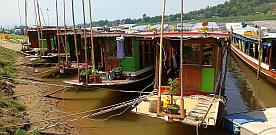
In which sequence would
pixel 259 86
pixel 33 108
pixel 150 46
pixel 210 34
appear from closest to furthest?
pixel 210 34 → pixel 33 108 → pixel 150 46 → pixel 259 86

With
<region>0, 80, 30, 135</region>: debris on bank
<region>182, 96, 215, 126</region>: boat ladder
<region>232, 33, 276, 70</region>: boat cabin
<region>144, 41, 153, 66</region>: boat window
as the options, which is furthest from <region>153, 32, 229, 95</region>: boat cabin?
<region>232, 33, 276, 70</region>: boat cabin

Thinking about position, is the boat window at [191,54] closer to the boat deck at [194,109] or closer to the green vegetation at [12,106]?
the boat deck at [194,109]

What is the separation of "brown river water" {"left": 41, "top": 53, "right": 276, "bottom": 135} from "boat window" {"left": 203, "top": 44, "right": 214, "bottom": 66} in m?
2.48

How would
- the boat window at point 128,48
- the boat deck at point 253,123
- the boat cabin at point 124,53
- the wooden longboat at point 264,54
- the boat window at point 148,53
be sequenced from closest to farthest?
the boat deck at point 253,123
the boat cabin at point 124,53
the boat window at point 128,48
the boat window at point 148,53
the wooden longboat at point 264,54

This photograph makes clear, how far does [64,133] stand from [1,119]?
216 cm

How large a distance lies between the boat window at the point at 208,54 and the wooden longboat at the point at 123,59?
3278mm

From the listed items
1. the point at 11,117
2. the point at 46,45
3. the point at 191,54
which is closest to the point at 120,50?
the point at 191,54

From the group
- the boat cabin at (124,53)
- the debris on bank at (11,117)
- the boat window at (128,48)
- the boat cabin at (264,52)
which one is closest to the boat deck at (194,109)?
the boat cabin at (124,53)

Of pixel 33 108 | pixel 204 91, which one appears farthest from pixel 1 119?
pixel 204 91

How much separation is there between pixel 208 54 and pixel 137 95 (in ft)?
17.3

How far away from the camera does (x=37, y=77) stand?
66.4ft

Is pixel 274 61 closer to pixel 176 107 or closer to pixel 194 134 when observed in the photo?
pixel 194 134

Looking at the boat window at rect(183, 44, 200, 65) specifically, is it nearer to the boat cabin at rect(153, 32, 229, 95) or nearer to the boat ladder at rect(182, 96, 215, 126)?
the boat cabin at rect(153, 32, 229, 95)

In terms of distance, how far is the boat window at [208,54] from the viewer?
34.2ft
